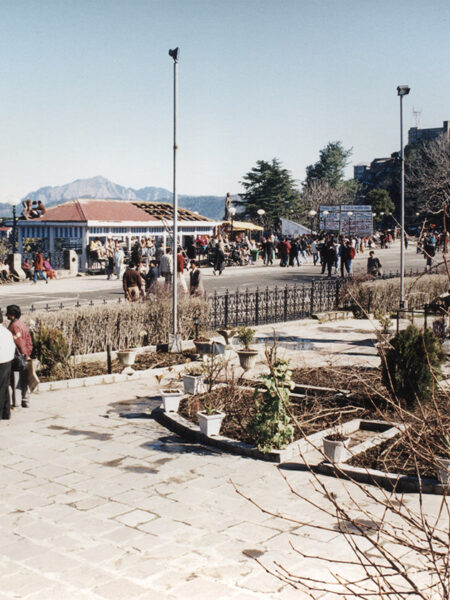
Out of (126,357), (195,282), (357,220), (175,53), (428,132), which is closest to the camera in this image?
(126,357)

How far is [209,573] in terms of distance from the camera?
593 centimetres

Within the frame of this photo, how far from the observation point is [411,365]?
10195 mm

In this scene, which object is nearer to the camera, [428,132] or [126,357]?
[126,357]

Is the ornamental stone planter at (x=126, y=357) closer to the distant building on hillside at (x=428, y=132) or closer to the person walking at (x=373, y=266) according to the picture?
the person walking at (x=373, y=266)

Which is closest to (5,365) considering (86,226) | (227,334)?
(227,334)

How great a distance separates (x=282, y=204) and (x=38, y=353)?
2756 inches

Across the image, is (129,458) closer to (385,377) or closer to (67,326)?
(385,377)

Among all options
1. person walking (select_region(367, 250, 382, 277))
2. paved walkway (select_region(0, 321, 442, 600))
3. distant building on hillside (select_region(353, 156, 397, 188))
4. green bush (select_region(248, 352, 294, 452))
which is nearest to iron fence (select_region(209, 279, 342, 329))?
person walking (select_region(367, 250, 382, 277))

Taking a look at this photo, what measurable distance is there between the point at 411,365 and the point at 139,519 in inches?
188

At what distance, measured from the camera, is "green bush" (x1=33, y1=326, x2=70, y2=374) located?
1312 centimetres

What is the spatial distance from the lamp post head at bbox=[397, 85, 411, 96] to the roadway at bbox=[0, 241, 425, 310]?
350 inches

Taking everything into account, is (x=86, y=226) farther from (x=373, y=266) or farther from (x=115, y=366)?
(x=115, y=366)

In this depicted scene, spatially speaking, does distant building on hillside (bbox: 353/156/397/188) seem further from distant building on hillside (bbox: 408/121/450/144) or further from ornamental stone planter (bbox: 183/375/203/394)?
ornamental stone planter (bbox: 183/375/203/394)

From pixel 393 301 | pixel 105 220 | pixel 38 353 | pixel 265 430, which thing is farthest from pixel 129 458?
pixel 105 220
